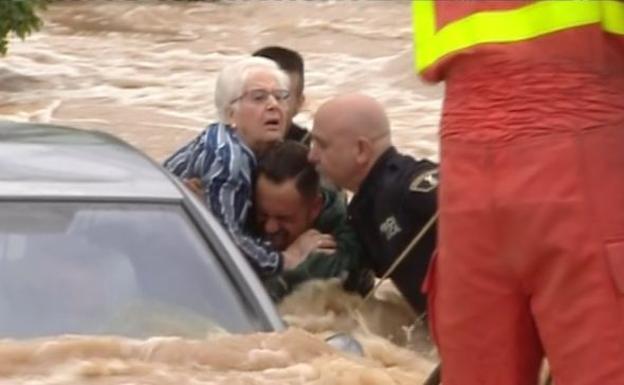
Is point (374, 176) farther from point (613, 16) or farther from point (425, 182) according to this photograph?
point (613, 16)

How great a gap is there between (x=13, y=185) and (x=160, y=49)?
1435 centimetres

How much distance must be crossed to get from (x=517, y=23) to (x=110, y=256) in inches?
64.7

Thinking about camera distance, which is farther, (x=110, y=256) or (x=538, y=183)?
(x=110, y=256)

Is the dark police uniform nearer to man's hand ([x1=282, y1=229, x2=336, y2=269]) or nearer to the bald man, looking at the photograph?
the bald man

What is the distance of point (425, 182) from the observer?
225 inches

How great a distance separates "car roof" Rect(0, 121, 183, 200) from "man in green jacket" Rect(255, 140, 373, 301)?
47.4 inches

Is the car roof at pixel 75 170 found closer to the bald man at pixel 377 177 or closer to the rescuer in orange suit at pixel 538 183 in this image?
the bald man at pixel 377 177

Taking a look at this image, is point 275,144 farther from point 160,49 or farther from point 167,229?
point 160,49

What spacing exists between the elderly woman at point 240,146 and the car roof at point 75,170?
1.11 m

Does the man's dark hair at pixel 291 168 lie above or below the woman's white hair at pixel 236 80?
below

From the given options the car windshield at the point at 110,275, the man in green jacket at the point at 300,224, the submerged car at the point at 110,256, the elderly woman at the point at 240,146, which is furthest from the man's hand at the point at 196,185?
the car windshield at the point at 110,275

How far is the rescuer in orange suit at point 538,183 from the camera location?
306 centimetres

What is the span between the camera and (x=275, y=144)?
632 cm

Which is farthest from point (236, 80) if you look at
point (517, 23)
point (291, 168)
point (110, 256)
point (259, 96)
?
point (517, 23)
